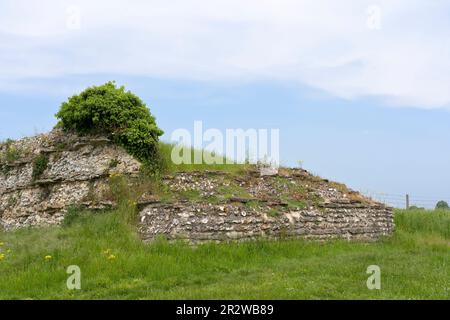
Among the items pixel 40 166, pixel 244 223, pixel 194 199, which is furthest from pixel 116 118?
pixel 244 223

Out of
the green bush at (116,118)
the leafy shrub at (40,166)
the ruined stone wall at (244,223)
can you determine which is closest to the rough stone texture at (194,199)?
the ruined stone wall at (244,223)

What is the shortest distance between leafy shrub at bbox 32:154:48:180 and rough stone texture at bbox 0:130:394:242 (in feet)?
0.51

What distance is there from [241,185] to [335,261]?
181 inches

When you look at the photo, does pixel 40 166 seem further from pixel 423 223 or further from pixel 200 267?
pixel 423 223

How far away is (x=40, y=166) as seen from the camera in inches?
751

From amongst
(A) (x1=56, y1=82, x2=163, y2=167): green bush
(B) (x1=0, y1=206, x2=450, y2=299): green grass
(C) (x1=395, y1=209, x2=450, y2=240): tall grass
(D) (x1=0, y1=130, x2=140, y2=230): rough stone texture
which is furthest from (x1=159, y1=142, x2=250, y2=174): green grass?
(C) (x1=395, y1=209, x2=450, y2=240): tall grass

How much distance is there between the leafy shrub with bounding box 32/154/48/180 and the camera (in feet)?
62.5

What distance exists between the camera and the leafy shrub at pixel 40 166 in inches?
750

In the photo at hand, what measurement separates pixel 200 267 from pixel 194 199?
323 centimetres

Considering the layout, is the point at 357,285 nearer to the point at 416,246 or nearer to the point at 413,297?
the point at 413,297

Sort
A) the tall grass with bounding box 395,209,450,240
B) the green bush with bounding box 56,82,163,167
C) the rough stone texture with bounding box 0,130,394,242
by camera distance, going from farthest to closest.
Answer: the tall grass with bounding box 395,209,450,240 → the green bush with bounding box 56,82,163,167 → the rough stone texture with bounding box 0,130,394,242

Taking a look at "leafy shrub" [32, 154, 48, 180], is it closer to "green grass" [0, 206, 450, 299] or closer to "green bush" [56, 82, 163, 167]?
"green bush" [56, 82, 163, 167]

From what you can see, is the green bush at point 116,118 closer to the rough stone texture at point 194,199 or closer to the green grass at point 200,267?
the rough stone texture at point 194,199

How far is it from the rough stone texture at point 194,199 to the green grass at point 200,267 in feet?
2.13
